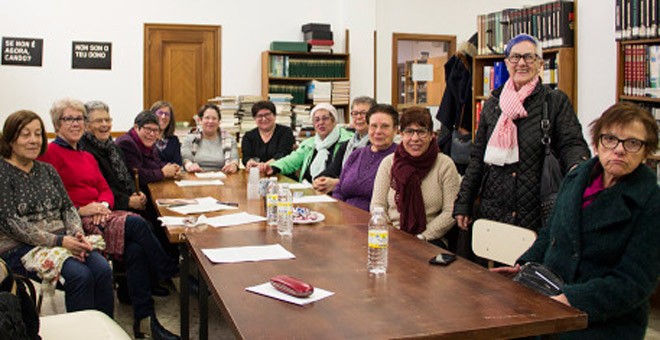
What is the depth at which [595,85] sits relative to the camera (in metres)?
4.73

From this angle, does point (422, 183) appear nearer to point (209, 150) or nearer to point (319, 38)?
point (209, 150)

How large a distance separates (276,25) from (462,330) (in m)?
6.84

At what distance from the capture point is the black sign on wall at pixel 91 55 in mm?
7359

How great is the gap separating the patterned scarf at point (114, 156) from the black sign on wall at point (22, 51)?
138 inches

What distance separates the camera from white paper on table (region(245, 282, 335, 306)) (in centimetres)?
186

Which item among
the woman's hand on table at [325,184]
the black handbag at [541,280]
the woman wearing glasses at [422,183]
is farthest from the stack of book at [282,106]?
the black handbag at [541,280]

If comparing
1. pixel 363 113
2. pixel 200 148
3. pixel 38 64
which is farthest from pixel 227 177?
pixel 38 64

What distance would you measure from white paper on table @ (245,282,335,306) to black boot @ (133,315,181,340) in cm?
165

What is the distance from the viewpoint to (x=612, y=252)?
2.17 m

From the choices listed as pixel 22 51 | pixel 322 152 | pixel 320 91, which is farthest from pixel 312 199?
pixel 22 51

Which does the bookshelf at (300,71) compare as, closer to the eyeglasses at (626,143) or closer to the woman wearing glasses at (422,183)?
the woman wearing glasses at (422,183)

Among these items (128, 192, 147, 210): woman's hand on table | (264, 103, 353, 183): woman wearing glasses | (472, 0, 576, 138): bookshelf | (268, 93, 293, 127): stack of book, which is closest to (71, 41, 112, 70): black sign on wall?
(268, 93, 293, 127): stack of book

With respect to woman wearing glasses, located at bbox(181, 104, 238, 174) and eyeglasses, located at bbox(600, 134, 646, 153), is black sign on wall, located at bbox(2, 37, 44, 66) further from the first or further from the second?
eyeglasses, located at bbox(600, 134, 646, 153)

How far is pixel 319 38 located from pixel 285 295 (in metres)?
6.26
